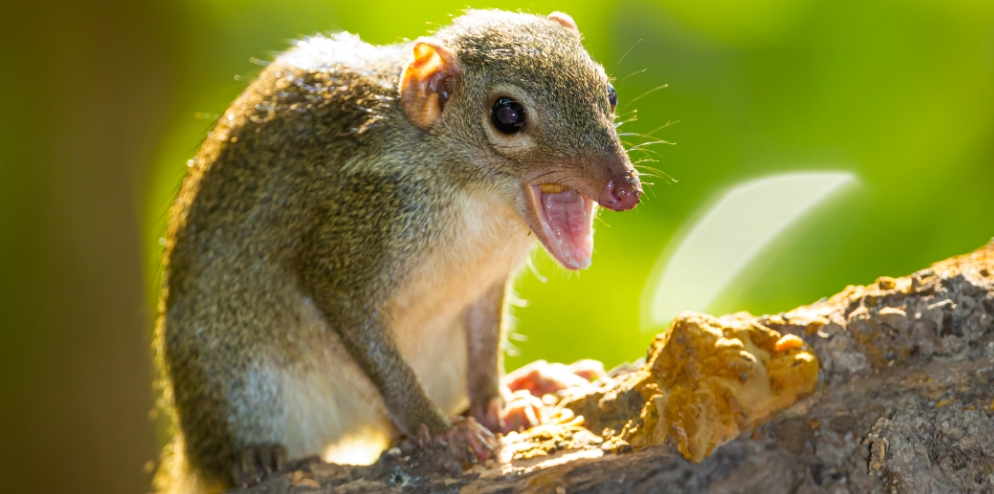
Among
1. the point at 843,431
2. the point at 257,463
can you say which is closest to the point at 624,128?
the point at 843,431

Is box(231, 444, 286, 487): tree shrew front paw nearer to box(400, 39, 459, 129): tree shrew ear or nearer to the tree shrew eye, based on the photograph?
box(400, 39, 459, 129): tree shrew ear

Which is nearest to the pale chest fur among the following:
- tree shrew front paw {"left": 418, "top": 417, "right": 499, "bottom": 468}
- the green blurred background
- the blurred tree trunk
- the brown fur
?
the brown fur

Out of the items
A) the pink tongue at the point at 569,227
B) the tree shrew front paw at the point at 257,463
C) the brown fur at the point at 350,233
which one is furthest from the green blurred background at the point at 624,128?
the tree shrew front paw at the point at 257,463

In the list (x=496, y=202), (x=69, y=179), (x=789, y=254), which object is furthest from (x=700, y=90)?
(x=69, y=179)

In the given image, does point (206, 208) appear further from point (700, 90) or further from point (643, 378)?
point (700, 90)

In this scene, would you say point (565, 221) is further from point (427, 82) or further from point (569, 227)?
point (427, 82)

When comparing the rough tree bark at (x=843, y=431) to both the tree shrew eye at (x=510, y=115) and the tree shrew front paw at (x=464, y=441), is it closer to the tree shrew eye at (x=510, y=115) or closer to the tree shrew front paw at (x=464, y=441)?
the tree shrew front paw at (x=464, y=441)

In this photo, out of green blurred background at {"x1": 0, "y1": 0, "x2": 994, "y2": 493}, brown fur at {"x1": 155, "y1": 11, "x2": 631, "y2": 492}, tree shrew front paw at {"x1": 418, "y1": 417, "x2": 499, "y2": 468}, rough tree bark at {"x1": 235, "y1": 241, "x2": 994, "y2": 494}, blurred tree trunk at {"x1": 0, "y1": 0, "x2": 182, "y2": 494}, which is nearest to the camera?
rough tree bark at {"x1": 235, "y1": 241, "x2": 994, "y2": 494}
